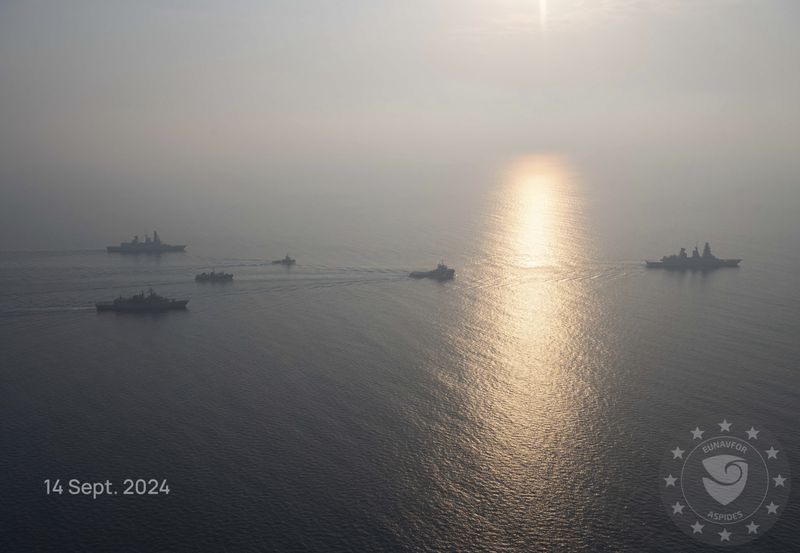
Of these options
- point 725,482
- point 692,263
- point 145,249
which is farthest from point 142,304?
point 692,263

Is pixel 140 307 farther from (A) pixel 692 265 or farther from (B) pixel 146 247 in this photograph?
(A) pixel 692 265

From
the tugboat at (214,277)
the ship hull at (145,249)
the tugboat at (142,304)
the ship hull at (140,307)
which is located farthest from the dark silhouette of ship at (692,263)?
the ship hull at (145,249)

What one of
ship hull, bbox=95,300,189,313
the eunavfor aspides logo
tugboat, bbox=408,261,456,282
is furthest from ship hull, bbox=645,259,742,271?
ship hull, bbox=95,300,189,313

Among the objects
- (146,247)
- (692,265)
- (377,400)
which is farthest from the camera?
(146,247)

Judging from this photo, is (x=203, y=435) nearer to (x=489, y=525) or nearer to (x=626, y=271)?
(x=489, y=525)

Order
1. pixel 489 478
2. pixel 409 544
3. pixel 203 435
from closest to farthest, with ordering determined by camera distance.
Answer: pixel 409 544
pixel 489 478
pixel 203 435

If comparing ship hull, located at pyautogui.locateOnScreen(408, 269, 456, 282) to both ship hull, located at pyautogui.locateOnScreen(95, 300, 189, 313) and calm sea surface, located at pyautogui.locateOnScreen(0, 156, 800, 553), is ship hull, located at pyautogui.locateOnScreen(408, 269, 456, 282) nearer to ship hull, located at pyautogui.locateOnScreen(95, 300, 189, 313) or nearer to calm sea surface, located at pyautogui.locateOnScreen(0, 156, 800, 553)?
calm sea surface, located at pyautogui.locateOnScreen(0, 156, 800, 553)

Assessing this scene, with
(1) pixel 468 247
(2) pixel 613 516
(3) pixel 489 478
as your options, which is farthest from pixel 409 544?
→ (1) pixel 468 247
